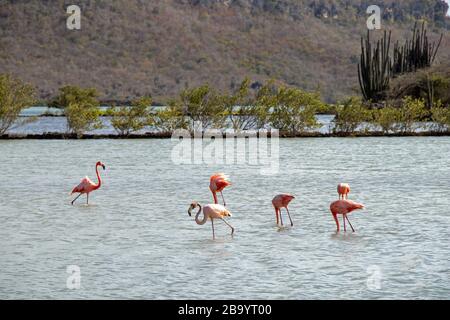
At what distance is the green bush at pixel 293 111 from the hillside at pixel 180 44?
246 feet

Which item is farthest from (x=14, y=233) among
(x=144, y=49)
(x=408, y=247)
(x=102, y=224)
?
(x=144, y=49)

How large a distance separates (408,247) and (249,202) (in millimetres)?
4873

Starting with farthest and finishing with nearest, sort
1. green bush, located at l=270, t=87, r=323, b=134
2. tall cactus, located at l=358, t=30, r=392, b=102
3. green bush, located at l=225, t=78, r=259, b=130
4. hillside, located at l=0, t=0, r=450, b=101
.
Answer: hillside, located at l=0, t=0, r=450, b=101 < tall cactus, located at l=358, t=30, r=392, b=102 < green bush, located at l=225, t=78, r=259, b=130 < green bush, located at l=270, t=87, r=323, b=134

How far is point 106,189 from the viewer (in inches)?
666

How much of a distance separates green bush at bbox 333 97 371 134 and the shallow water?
638 inches

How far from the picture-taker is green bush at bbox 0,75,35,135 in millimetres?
36625

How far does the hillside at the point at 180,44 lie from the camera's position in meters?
114

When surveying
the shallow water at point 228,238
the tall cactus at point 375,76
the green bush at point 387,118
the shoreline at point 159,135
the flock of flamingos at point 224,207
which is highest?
the tall cactus at point 375,76

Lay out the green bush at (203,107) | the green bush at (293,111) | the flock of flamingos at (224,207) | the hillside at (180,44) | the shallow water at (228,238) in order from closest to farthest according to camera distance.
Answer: the shallow water at (228,238), the flock of flamingos at (224,207), the green bush at (293,111), the green bush at (203,107), the hillside at (180,44)

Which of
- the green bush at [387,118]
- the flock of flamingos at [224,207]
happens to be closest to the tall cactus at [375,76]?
the green bush at [387,118]

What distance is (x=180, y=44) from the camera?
410 feet

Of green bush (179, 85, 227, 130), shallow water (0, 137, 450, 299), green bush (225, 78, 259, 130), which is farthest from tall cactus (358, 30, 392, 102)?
shallow water (0, 137, 450, 299)

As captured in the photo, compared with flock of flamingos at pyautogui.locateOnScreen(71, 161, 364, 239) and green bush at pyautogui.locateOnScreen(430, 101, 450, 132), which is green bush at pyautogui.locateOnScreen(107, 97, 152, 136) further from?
flock of flamingos at pyautogui.locateOnScreen(71, 161, 364, 239)

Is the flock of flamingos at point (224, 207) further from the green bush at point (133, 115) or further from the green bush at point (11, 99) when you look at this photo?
the green bush at point (11, 99)
